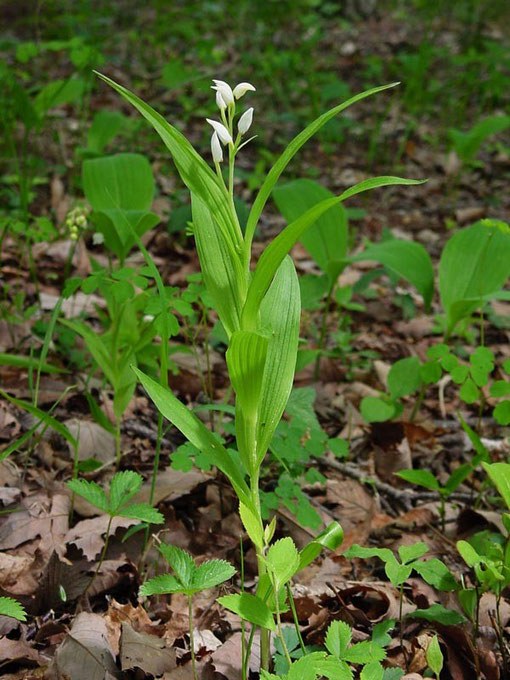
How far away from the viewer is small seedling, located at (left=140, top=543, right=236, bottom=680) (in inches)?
44.7

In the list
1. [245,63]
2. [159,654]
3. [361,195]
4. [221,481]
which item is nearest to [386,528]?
[221,481]

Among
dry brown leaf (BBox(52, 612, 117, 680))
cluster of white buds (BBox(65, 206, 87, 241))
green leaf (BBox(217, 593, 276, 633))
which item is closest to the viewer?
green leaf (BBox(217, 593, 276, 633))

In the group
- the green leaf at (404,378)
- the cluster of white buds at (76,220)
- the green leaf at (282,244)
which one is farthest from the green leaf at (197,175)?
the green leaf at (404,378)

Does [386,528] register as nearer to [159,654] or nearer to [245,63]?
[159,654]

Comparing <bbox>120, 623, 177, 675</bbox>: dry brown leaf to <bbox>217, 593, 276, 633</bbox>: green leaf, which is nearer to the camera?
<bbox>217, 593, 276, 633</bbox>: green leaf

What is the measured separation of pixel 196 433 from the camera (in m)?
1.25

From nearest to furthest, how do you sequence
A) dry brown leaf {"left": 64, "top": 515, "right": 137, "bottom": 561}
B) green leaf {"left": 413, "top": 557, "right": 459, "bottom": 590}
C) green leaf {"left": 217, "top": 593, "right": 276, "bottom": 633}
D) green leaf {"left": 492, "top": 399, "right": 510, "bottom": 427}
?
green leaf {"left": 217, "top": 593, "right": 276, "bottom": 633} → green leaf {"left": 413, "top": 557, "right": 459, "bottom": 590} → dry brown leaf {"left": 64, "top": 515, "right": 137, "bottom": 561} → green leaf {"left": 492, "top": 399, "right": 510, "bottom": 427}

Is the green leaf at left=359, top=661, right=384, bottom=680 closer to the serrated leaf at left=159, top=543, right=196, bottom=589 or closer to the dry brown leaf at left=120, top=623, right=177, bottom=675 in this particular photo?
the serrated leaf at left=159, top=543, right=196, bottom=589

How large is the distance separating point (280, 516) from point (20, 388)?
1.05 meters

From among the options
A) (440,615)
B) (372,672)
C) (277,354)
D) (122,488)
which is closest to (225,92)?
(277,354)

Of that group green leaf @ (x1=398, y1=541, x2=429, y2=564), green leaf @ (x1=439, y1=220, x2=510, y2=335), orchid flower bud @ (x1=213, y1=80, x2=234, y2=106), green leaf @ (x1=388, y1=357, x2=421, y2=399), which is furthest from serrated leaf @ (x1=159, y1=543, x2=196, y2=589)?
green leaf @ (x1=439, y1=220, x2=510, y2=335)

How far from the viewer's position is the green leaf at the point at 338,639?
114cm

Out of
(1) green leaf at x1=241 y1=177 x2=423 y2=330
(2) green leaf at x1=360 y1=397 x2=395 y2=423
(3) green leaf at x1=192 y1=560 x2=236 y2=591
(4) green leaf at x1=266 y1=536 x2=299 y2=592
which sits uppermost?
(1) green leaf at x1=241 y1=177 x2=423 y2=330

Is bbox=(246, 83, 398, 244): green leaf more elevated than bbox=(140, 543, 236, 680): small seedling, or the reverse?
bbox=(246, 83, 398, 244): green leaf
